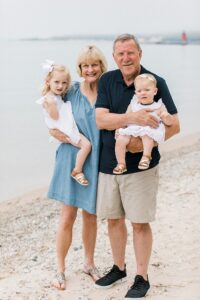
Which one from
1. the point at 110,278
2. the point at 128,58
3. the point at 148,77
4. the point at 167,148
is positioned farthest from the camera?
the point at 167,148

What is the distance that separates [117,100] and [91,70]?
0.29m

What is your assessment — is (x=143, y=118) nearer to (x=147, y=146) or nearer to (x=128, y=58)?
(x=147, y=146)

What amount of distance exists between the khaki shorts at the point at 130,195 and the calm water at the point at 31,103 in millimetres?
1141

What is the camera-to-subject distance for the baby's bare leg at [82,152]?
363 cm

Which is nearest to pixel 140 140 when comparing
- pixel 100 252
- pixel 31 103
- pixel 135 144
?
pixel 135 144

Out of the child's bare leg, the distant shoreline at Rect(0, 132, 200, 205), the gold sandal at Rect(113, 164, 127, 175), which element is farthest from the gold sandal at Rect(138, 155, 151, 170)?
the distant shoreline at Rect(0, 132, 200, 205)

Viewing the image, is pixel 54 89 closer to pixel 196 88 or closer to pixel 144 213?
pixel 144 213

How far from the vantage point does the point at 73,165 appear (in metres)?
3.75

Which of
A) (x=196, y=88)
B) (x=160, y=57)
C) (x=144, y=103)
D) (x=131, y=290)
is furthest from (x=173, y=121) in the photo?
(x=160, y=57)

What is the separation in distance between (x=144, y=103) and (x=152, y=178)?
0.46 m

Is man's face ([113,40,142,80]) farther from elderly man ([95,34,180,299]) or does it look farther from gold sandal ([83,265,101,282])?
gold sandal ([83,265,101,282])

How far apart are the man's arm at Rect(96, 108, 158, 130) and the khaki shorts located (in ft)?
1.02

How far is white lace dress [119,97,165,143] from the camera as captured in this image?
3.32 meters

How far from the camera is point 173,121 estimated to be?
11.0 feet
